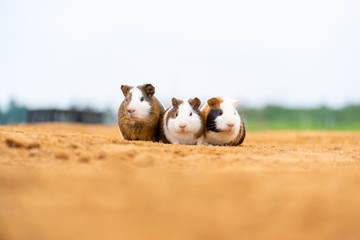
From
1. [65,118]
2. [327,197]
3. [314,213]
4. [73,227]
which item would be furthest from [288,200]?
[65,118]

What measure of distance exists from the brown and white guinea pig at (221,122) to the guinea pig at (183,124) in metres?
0.16

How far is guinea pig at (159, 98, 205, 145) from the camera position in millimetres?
6234

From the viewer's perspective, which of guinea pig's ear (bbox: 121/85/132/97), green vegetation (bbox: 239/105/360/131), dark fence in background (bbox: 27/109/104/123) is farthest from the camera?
green vegetation (bbox: 239/105/360/131)

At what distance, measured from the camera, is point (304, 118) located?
2806cm

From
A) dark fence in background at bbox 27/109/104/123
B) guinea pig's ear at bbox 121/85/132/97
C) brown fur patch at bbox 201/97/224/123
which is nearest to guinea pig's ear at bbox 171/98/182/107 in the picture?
brown fur patch at bbox 201/97/224/123

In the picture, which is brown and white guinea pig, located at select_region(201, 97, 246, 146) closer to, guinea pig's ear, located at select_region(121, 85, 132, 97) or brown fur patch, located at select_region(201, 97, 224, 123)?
brown fur patch, located at select_region(201, 97, 224, 123)

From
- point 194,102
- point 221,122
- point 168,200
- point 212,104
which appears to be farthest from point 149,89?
point 168,200

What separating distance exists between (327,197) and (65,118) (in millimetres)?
23391

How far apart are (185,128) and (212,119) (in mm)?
621

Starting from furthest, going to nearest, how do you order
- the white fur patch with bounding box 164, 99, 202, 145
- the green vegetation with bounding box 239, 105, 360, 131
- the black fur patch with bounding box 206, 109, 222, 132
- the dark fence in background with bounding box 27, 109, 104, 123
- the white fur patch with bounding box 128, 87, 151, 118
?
the green vegetation with bounding box 239, 105, 360, 131
the dark fence in background with bounding box 27, 109, 104, 123
the black fur patch with bounding box 206, 109, 222, 132
the white fur patch with bounding box 128, 87, 151, 118
the white fur patch with bounding box 164, 99, 202, 145

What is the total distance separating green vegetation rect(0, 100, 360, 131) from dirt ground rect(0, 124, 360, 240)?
2227 centimetres

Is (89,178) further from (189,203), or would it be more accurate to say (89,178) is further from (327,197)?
(327,197)

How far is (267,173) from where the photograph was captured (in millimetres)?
3680

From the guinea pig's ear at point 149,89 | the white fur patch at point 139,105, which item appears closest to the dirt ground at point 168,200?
the white fur patch at point 139,105
